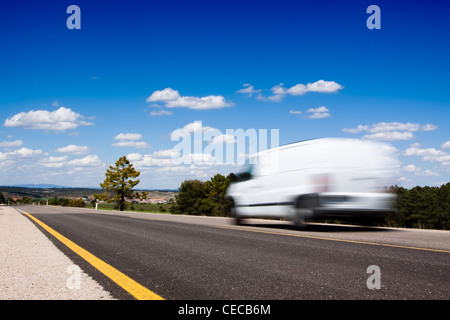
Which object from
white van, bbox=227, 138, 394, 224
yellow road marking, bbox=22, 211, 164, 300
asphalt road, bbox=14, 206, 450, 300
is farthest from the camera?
white van, bbox=227, 138, 394, 224

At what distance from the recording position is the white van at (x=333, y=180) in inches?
356

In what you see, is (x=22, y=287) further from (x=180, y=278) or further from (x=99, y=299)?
(x=180, y=278)

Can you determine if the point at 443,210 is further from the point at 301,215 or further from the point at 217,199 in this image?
the point at 301,215

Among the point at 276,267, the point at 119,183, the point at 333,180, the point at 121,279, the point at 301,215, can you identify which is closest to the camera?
Result: the point at 121,279

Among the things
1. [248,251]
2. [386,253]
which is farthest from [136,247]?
[386,253]

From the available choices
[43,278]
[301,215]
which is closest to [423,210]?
[301,215]

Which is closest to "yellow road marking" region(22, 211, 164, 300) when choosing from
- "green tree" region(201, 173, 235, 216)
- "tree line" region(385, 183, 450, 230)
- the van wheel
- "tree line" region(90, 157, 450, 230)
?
the van wheel

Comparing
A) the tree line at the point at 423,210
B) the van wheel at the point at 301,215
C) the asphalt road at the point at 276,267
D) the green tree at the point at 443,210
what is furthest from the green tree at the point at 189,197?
the asphalt road at the point at 276,267

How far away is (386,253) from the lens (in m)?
5.89

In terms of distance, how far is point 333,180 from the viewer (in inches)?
356

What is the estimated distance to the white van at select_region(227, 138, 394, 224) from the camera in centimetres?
905

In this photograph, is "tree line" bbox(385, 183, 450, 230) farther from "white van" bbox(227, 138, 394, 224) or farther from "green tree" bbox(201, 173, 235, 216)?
"white van" bbox(227, 138, 394, 224)

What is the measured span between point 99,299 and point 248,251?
3.20m

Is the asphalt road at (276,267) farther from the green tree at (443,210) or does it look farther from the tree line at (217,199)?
the green tree at (443,210)
